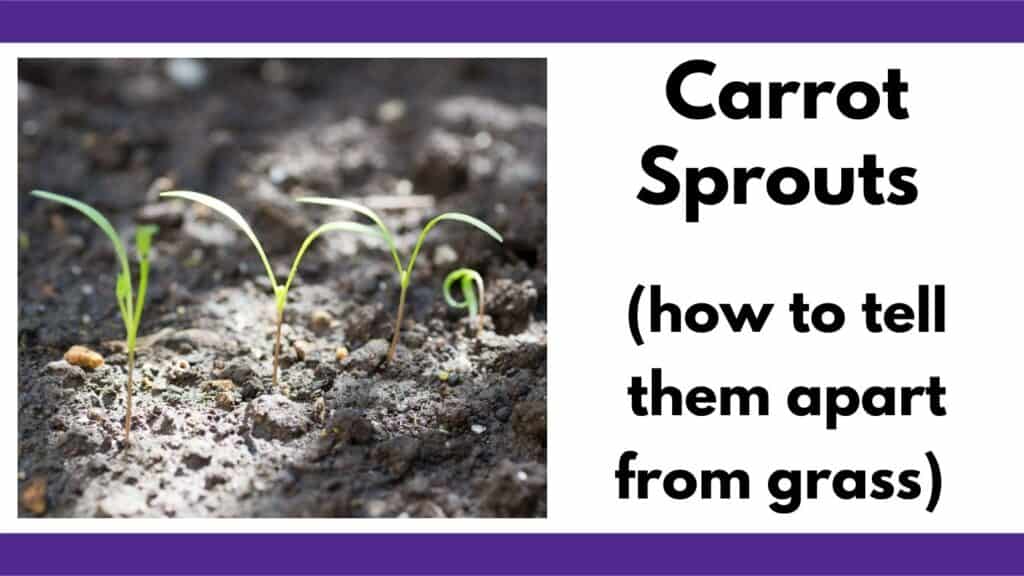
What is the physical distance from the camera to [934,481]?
1732 millimetres

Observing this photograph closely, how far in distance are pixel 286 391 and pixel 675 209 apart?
70cm

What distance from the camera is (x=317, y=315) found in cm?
205

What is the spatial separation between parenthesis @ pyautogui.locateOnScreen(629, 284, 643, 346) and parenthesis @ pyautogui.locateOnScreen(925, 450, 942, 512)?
484 mm

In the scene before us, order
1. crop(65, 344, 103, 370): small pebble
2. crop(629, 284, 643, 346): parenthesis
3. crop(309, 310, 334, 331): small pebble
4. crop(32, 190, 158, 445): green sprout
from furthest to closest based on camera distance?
crop(309, 310, 334, 331): small pebble, crop(65, 344, 103, 370): small pebble, crop(629, 284, 643, 346): parenthesis, crop(32, 190, 158, 445): green sprout

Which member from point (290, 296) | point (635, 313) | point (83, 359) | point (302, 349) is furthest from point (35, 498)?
point (635, 313)

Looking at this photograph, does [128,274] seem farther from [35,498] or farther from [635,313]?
[635,313]

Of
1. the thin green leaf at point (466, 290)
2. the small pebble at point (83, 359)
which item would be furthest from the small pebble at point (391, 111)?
the small pebble at point (83, 359)

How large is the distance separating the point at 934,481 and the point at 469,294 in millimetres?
823

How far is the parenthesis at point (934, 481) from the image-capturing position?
5.64ft

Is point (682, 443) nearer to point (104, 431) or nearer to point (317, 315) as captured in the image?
point (317, 315)

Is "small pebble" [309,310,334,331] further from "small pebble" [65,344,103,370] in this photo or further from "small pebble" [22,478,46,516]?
"small pebble" [22,478,46,516]

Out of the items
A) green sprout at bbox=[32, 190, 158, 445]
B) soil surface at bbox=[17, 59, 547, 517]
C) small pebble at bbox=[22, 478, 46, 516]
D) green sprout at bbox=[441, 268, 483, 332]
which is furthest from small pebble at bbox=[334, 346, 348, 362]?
small pebble at bbox=[22, 478, 46, 516]

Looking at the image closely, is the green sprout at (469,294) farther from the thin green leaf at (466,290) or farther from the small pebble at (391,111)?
the small pebble at (391,111)

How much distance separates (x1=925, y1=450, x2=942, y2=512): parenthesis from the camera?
1.72 meters
